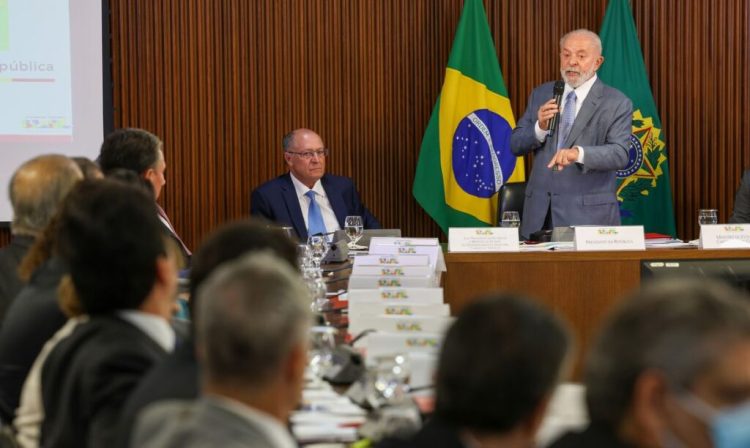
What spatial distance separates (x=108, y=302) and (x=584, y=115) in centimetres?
436

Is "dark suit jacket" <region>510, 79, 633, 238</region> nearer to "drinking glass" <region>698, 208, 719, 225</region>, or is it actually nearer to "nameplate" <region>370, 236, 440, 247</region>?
"drinking glass" <region>698, 208, 719, 225</region>

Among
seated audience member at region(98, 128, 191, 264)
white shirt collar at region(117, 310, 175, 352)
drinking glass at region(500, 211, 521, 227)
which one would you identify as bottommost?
white shirt collar at region(117, 310, 175, 352)

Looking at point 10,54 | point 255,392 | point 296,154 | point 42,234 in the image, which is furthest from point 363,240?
point 255,392

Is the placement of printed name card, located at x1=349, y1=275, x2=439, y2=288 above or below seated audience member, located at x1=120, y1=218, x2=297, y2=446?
below

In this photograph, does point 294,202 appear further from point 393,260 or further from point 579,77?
point 393,260

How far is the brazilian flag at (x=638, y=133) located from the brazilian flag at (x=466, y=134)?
26.8 inches

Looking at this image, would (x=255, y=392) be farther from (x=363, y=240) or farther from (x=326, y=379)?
(x=363, y=240)

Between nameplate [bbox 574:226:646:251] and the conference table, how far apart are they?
0.20 ft

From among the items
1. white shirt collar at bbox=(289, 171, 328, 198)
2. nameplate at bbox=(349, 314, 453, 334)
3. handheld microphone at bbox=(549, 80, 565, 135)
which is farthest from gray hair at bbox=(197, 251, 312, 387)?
white shirt collar at bbox=(289, 171, 328, 198)

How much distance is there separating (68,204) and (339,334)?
1.07m

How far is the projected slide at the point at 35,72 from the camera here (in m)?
6.57

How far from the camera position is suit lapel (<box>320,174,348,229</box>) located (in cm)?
651

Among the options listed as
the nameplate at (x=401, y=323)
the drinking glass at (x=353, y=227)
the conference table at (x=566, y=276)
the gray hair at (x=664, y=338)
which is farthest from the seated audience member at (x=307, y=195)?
the gray hair at (x=664, y=338)

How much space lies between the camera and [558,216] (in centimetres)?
607
